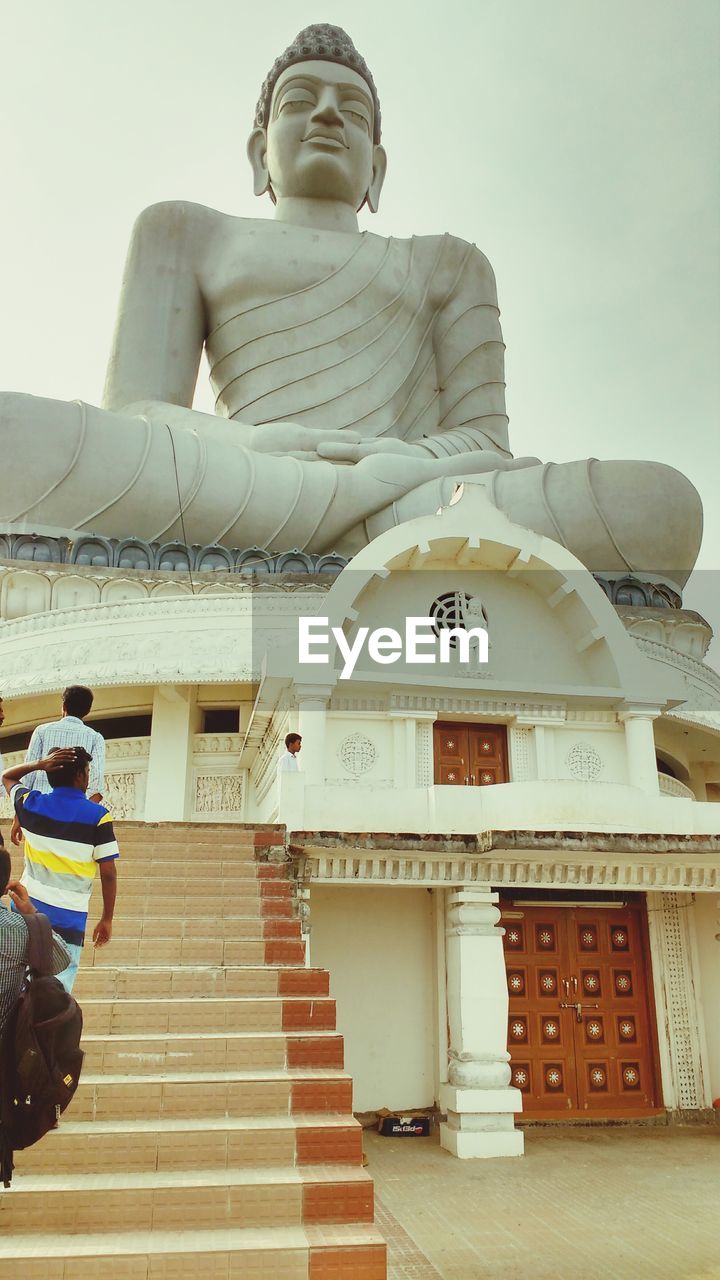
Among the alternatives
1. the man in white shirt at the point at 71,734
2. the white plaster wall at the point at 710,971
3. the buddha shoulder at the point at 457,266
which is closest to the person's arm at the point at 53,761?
the man in white shirt at the point at 71,734

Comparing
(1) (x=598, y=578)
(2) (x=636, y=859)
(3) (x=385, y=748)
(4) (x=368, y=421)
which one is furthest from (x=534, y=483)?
(2) (x=636, y=859)

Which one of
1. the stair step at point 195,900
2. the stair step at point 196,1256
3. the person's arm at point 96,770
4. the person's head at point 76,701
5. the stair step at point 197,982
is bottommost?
the stair step at point 196,1256

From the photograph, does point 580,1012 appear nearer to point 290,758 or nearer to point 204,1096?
point 290,758

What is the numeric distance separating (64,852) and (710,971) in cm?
723

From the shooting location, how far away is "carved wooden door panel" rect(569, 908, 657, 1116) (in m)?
8.76

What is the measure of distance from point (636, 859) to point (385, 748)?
2.96 metres

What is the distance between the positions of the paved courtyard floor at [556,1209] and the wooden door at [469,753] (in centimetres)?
345

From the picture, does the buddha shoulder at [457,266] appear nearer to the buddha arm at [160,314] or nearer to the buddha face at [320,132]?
the buddha face at [320,132]

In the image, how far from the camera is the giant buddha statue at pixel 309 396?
15141 mm

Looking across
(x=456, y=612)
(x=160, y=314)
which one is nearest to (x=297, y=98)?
(x=160, y=314)

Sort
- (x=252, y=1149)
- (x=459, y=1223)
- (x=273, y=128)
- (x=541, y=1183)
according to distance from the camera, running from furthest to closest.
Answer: (x=273, y=128), (x=541, y=1183), (x=459, y=1223), (x=252, y=1149)

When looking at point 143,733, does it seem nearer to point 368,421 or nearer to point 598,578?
point 598,578

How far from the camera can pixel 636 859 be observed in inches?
311

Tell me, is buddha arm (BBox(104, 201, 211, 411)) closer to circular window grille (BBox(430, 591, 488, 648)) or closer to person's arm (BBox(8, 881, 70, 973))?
circular window grille (BBox(430, 591, 488, 648))
